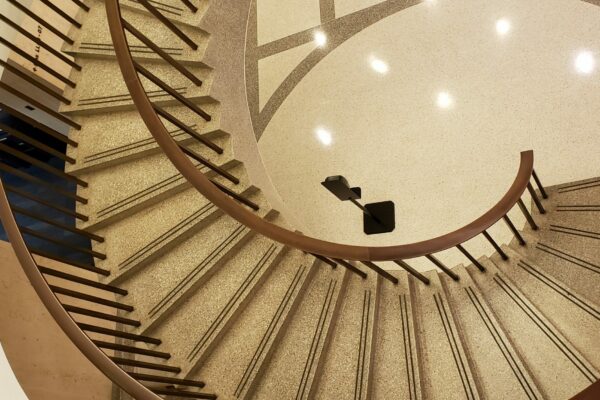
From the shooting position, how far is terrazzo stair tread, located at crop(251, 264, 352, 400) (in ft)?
10.2

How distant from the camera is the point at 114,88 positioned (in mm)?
3701

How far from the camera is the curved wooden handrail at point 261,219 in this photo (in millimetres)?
2756

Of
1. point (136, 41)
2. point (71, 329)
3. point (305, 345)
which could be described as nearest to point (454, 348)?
point (305, 345)

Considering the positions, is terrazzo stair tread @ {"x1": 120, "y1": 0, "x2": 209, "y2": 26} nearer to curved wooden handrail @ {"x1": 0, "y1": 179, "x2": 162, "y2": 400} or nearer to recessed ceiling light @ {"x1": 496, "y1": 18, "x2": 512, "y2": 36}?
curved wooden handrail @ {"x1": 0, "y1": 179, "x2": 162, "y2": 400}

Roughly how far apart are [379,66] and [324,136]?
67cm

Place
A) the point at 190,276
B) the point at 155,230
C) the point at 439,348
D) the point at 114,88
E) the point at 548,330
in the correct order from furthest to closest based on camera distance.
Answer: the point at 114,88 < the point at 155,230 < the point at 190,276 < the point at 439,348 < the point at 548,330

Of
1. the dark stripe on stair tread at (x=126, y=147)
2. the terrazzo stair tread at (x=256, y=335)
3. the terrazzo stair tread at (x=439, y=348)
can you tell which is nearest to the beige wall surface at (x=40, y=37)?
the dark stripe on stair tread at (x=126, y=147)

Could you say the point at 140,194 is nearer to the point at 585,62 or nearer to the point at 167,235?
the point at 167,235

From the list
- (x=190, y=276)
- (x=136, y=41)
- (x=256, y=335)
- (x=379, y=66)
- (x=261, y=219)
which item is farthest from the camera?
(x=379, y=66)

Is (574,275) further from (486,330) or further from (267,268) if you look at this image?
(267,268)

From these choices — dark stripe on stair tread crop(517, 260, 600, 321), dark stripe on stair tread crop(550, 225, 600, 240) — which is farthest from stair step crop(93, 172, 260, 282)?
dark stripe on stair tread crop(550, 225, 600, 240)

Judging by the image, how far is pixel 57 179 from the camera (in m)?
5.23

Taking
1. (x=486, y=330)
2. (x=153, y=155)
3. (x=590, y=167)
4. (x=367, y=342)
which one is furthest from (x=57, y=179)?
(x=590, y=167)

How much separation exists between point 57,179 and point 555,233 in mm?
3769
